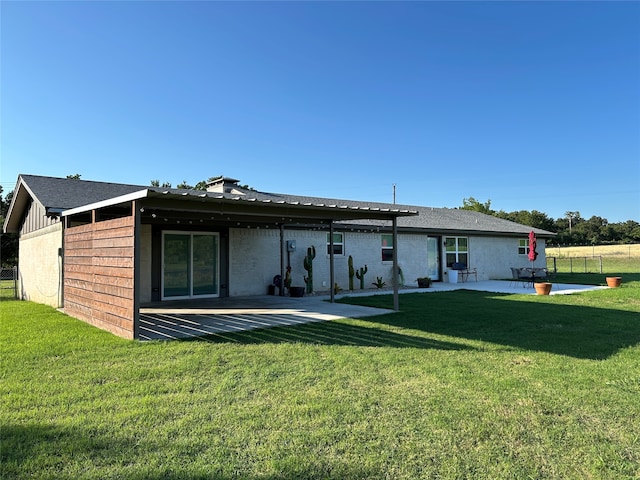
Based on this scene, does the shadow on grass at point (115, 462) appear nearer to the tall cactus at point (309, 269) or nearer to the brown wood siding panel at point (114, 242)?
the brown wood siding panel at point (114, 242)

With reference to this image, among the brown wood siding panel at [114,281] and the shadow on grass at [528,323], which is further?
the brown wood siding panel at [114,281]

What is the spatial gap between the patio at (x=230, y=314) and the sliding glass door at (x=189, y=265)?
61 cm

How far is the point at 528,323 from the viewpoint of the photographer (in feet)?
24.9

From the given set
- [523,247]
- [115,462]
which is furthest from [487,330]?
[523,247]

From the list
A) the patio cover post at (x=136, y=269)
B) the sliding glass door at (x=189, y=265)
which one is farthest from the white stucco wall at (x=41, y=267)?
the patio cover post at (x=136, y=269)

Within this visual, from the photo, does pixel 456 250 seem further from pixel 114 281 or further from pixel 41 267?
pixel 41 267

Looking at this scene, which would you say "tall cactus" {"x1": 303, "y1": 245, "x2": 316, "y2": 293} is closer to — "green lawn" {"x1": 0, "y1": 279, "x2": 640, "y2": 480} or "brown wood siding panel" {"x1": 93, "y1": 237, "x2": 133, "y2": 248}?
"green lawn" {"x1": 0, "y1": 279, "x2": 640, "y2": 480}

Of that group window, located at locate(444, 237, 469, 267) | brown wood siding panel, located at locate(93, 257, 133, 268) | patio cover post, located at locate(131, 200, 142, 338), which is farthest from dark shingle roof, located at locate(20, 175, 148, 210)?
window, located at locate(444, 237, 469, 267)

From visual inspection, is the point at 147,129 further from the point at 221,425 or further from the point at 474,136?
the point at 474,136

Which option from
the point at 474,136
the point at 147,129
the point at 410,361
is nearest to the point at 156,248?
the point at 147,129

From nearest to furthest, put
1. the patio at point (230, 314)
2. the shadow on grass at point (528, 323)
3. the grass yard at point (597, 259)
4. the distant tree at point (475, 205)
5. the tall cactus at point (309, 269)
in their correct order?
the shadow on grass at point (528, 323) → the patio at point (230, 314) → the tall cactus at point (309, 269) → the grass yard at point (597, 259) → the distant tree at point (475, 205)

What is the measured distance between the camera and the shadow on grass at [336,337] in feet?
19.4

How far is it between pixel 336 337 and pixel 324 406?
290 cm

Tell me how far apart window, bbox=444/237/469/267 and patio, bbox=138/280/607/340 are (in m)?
9.07
